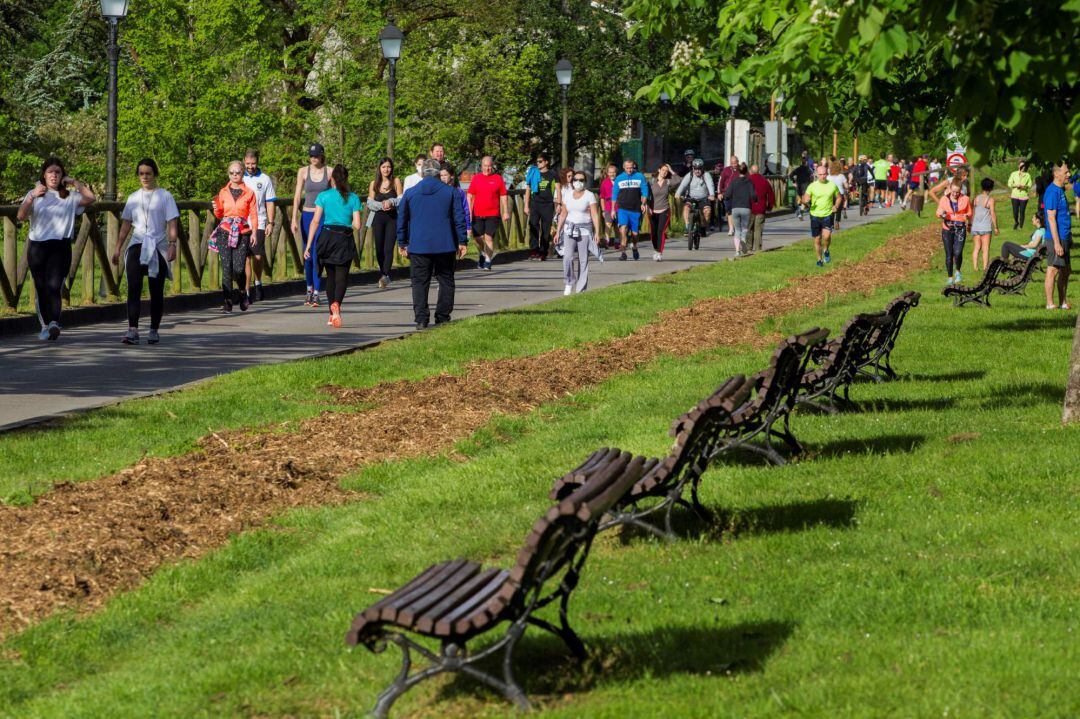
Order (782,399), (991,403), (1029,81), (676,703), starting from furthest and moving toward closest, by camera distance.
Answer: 1. (991,403)
2. (782,399)
3. (1029,81)
4. (676,703)

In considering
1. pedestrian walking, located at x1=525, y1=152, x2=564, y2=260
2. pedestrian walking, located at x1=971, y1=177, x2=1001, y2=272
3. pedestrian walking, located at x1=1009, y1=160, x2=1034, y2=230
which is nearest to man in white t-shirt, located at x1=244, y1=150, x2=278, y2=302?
pedestrian walking, located at x1=971, y1=177, x2=1001, y2=272

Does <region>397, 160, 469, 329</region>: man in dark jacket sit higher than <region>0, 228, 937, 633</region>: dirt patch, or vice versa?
<region>397, 160, 469, 329</region>: man in dark jacket

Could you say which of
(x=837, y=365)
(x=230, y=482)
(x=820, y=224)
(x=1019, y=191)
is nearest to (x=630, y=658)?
(x=230, y=482)

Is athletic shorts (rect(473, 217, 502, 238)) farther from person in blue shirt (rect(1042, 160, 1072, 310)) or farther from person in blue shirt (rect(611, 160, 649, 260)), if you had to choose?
person in blue shirt (rect(1042, 160, 1072, 310))

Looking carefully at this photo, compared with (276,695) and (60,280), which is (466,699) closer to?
(276,695)

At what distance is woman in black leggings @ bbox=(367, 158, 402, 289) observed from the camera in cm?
2519

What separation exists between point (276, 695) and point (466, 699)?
65 cm

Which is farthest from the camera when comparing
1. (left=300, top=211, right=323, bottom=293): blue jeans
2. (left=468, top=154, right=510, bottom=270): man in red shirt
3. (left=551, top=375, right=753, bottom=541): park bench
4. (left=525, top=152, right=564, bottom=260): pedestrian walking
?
(left=525, top=152, right=564, bottom=260): pedestrian walking

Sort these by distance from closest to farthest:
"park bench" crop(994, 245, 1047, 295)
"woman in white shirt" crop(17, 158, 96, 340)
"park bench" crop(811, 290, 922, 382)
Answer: "park bench" crop(811, 290, 922, 382) → "woman in white shirt" crop(17, 158, 96, 340) → "park bench" crop(994, 245, 1047, 295)

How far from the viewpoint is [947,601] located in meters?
7.02

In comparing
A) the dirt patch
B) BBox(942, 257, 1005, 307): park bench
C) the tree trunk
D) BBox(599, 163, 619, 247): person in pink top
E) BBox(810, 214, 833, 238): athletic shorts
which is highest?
BBox(599, 163, 619, 247): person in pink top

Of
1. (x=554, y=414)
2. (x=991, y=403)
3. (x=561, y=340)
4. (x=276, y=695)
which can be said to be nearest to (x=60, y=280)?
(x=561, y=340)

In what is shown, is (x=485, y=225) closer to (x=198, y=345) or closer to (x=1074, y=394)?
(x=198, y=345)

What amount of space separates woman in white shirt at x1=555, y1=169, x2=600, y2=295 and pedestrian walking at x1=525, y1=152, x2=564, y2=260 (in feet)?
29.7
